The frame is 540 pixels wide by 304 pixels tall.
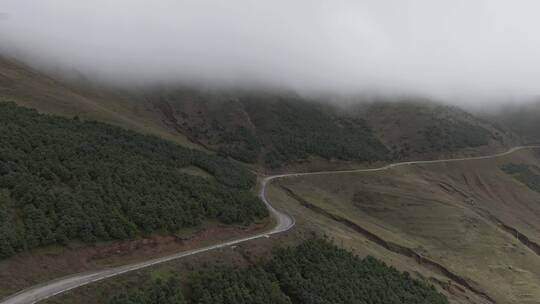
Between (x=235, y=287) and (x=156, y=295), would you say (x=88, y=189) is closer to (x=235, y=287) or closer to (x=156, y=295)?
(x=156, y=295)

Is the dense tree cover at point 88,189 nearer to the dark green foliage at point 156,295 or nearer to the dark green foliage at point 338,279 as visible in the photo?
the dark green foliage at point 156,295

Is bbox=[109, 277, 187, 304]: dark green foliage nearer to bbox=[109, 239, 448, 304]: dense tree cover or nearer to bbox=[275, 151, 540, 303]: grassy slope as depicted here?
bbox=[109, 239, 448, 304]: dense tree cover

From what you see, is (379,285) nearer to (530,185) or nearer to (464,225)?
(464,225)

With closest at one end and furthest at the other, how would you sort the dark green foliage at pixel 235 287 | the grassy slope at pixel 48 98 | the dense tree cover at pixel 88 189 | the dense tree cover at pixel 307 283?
the dense tree cover at pixel 88 189
the dark green foliage at pixel 235 287
the dense tree cover at pixel 307 283
the grassy slope at pixel 48 98

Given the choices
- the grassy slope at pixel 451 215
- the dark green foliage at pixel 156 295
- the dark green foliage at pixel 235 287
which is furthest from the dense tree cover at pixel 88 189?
the grassy slope at pixel 451 215

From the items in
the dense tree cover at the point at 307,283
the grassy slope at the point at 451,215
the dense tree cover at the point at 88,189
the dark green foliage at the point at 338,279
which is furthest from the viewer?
the grassy slope at the point at 451,215

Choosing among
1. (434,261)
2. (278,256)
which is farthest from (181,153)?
(434,261)
